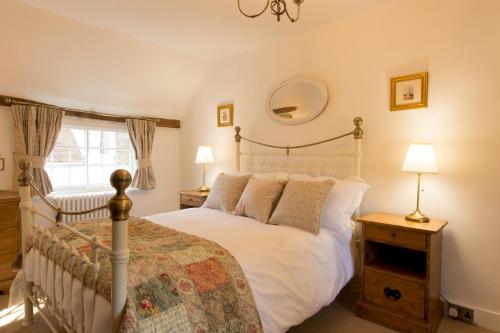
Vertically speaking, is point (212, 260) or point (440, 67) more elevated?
point (440, 67)

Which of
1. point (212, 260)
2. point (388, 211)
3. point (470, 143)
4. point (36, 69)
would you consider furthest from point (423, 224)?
point (36, 69)

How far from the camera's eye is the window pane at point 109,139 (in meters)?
4.13

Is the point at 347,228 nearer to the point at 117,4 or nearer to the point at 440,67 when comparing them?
the point at 440,67

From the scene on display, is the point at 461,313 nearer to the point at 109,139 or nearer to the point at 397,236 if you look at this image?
the point at 397,236

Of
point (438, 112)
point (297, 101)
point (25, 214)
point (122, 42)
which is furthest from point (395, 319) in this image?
point (122, 42)

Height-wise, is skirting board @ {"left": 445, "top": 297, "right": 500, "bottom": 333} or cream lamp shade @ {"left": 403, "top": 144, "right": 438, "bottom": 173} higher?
cream lamp shade @ {"left": 403, "top": 144, "right": 438, "bottom": 173}

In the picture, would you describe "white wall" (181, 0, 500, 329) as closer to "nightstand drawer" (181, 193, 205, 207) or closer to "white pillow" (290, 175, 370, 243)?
"white pillow" (290, 175, 370, 243)

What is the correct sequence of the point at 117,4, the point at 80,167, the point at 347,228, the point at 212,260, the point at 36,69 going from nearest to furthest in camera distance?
the point at 212,260 → the point at 347,228 → the point at 117,4 → the point at 36,69 → the point at 80,167

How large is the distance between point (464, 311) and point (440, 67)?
1.85m

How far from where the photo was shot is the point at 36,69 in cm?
314

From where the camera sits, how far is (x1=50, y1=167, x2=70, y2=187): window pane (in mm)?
3688

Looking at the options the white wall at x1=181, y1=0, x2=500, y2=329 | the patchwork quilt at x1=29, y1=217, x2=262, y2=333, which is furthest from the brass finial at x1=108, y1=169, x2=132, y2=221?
the white wall at x1=181, y1=0, x2=500, y2=329

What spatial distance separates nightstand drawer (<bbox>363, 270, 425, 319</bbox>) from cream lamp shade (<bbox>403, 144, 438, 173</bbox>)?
0.79m

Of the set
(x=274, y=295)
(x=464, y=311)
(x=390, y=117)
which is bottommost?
(x=464, y=311)
